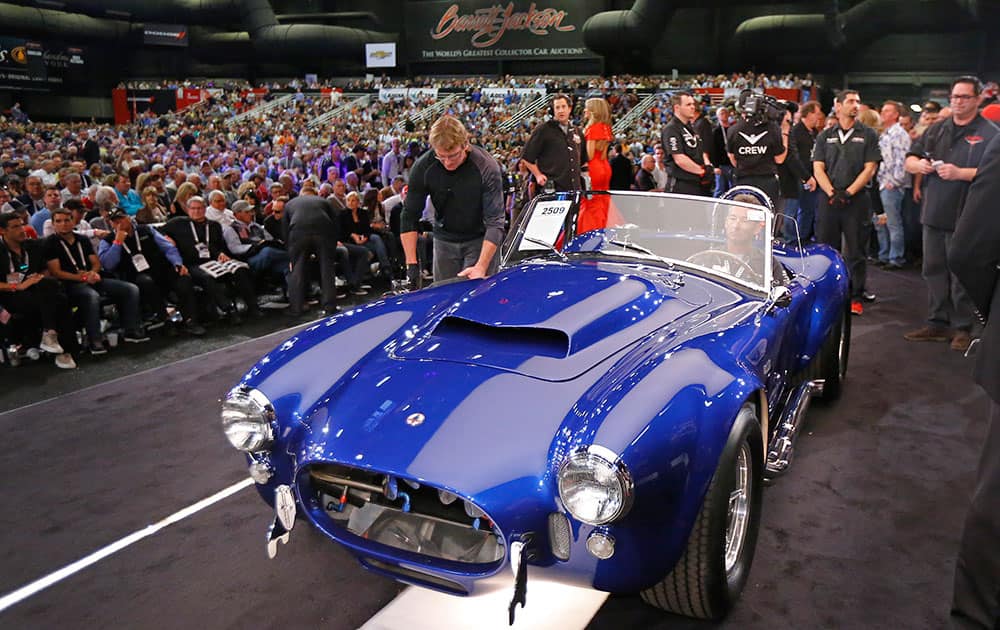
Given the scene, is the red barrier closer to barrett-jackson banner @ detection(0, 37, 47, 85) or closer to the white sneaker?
barrett-jackson banner @ detection(0, 37, 47, 85)

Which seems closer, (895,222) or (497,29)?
(895,222)

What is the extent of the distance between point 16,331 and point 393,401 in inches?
217

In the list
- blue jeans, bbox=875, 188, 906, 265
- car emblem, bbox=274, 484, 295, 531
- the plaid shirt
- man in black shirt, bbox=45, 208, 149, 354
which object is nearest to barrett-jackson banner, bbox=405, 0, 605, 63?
the plaid shirt

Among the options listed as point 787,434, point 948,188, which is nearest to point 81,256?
point 787,434

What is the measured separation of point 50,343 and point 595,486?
6023 millimetres

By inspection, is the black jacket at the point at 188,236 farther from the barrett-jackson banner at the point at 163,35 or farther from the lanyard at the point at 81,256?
the barrett-jackson banner at the point at 163,35

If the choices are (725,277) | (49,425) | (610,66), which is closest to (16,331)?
(49,425)

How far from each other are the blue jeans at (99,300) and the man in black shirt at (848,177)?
6686mm

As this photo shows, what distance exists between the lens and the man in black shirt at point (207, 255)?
8.06m

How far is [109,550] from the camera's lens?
3496mm

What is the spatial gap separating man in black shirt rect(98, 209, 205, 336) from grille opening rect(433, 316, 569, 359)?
5109mm

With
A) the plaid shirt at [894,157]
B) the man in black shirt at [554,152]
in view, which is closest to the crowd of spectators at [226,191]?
the plaid shirt at [894,157]

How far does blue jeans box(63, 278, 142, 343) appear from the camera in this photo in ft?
22.8

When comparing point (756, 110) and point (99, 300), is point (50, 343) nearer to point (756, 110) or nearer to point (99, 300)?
point (99, 300)
